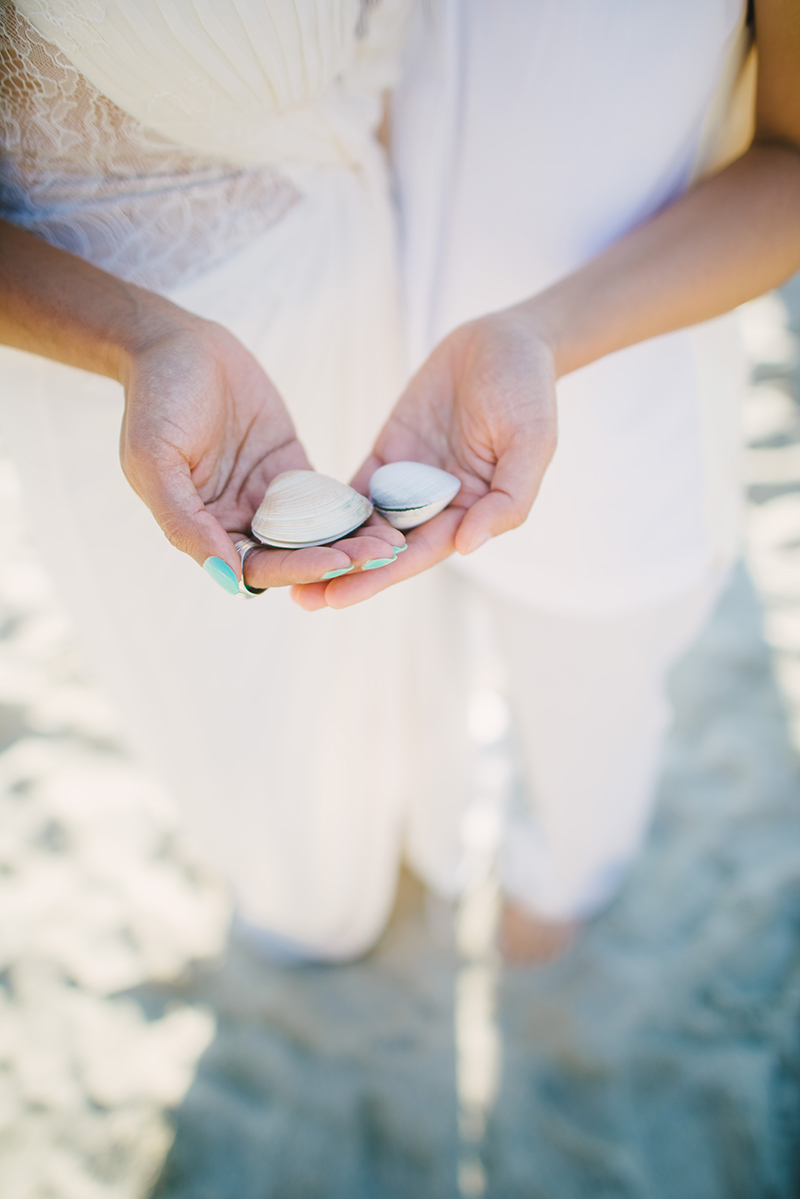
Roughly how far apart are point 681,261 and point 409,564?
21.7 inches

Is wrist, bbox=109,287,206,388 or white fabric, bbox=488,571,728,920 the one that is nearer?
wrist, bbox=109,287,206,388

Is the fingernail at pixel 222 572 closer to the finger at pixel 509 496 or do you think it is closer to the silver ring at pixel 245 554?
the silver ring at pixel 245 554

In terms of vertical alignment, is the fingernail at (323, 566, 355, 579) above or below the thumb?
below

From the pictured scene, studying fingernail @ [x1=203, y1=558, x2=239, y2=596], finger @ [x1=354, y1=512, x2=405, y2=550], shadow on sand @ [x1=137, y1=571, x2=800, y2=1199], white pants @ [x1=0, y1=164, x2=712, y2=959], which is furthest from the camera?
shadow on sand @ [x1=137, y1=571, x2=800, y2=1199]

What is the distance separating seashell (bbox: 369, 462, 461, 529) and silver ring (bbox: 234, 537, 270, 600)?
159mm

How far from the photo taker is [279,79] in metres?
0.81

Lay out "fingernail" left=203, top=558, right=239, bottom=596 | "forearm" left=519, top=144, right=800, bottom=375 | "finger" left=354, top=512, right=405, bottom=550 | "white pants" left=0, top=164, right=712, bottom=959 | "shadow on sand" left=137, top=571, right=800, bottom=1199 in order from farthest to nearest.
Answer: "shadow on sand" left=137, top=571, right=800, bottom=1199 → "white pants" left=0, top=164, right=712, bottom=959 → "forearm" left=519, top=144, right=800, bottom=375 → "finger" left=354, top=512, right=405, bottom=550 → "fingernail" left=203, top=558, right=239, bottom=596

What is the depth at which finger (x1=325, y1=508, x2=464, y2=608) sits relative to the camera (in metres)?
0.67

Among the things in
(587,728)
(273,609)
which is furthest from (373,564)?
(587,728)

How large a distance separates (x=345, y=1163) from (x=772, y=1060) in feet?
2.68

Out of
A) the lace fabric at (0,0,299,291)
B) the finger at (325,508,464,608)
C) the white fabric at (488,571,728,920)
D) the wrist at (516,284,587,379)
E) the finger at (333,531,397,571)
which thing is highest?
the lace fabric at (0,0,299,291)

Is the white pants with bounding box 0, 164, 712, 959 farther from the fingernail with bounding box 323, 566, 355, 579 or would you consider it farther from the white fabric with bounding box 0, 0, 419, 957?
the fingernail with bounding box 323, 566, 355, 579

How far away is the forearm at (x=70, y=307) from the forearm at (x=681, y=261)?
1.53 feet

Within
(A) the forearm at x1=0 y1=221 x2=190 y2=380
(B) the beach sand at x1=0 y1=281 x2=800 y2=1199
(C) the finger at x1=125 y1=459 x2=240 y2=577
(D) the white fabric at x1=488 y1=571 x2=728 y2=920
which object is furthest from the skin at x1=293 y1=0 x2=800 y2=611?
(B) the beach sand at x1=0 y1=281 x2=800 y2=1199
